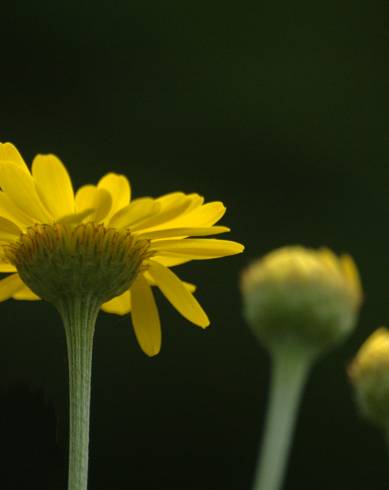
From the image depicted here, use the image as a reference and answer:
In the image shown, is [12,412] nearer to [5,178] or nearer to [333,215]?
[5,178]

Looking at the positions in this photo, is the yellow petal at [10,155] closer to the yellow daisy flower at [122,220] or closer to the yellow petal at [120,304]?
the yellow daisy flower at [122,220]

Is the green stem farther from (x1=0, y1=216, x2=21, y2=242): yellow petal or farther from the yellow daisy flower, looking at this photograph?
(x1=0, y1=216, x2=21, y2=242): yellow petal

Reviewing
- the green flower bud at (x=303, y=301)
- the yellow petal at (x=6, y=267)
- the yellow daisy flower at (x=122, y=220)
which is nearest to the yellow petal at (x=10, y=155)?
the yellow daisy flower at (x=122, y=220)

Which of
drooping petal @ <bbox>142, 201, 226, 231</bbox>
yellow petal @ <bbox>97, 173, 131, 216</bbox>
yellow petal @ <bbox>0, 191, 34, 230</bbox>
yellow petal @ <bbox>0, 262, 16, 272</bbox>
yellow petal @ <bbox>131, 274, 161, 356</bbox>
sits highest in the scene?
yellow petal @ <bbox>97, 173, 131, 216</bbox>

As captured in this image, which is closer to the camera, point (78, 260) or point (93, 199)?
point (93, 199)

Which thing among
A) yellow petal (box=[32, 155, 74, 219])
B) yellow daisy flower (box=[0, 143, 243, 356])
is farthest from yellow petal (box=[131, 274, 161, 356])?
yellow petal (box=[32, 155, 74, 219])

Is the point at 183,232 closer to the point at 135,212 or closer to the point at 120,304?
the point at 135,212

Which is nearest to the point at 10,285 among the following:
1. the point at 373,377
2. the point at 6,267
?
the point at 6,267
